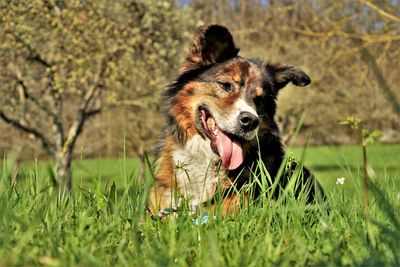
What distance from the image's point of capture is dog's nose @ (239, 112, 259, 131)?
4.98 meters

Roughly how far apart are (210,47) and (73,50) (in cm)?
816

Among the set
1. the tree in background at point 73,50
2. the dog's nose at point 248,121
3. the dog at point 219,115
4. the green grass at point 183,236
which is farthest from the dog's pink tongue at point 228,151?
the tree in background at point 73,50

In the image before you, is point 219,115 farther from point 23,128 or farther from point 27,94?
point 27,94

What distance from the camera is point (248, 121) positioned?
16.5 feet

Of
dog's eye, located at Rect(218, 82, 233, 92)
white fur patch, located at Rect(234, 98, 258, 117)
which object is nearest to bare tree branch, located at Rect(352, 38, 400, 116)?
white fur patch, located at Rect(234, 98, 258, 117)

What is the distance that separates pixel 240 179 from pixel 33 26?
8.77 metres

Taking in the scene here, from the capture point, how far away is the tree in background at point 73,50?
12039 mm

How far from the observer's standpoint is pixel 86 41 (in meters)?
12.8

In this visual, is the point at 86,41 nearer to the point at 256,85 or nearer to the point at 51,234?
the point at 256,85

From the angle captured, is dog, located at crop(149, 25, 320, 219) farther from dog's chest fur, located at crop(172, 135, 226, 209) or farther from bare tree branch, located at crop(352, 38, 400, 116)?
bare tree branch, located at crop(352, 38, 400, 116)

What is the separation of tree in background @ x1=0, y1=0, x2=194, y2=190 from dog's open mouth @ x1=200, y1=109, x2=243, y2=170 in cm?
679

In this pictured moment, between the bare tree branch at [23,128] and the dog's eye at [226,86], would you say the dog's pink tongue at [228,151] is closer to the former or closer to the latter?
the dog's eye at [226,86]

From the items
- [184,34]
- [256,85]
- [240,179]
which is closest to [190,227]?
[240,179]

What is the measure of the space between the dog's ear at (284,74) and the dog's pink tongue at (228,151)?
2.71ft
